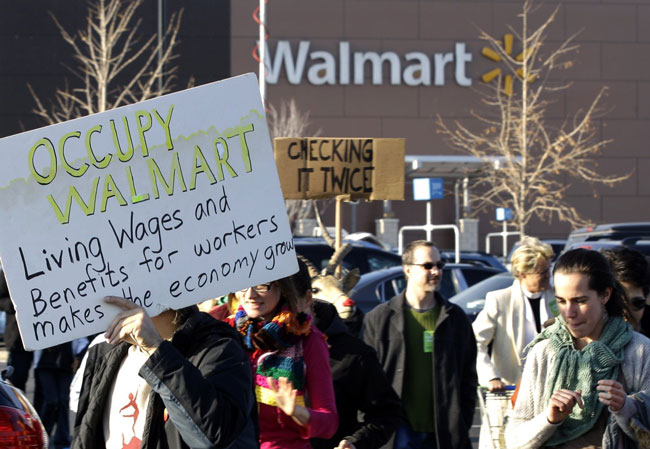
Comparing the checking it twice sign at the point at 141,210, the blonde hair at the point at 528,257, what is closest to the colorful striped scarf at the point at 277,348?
the checking it twice sign at the point at 141,210

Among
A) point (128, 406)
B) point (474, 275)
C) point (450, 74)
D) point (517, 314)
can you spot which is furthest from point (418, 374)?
point (450, 74)

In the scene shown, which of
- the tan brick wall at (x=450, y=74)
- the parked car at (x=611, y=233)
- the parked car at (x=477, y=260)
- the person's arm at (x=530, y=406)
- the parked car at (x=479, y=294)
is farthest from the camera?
the tan brick wall at (x=450, y=74)

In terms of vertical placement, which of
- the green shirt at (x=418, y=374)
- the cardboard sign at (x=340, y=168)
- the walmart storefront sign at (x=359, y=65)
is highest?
the walmart storefront sign at (x=359, y=65)

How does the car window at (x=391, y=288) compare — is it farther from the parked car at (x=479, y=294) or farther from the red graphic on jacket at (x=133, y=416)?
the red graphic on jacket at (x=133, y=416)

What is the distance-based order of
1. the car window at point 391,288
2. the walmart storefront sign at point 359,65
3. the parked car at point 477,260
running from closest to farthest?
1. the car window at point 391,288
2. the parked car at point 477,260
3. the walmart storefront sign at point 359,65

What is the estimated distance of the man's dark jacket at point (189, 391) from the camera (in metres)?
2.88

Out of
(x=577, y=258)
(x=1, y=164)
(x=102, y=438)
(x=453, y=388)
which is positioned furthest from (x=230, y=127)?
(x=453, y=388)

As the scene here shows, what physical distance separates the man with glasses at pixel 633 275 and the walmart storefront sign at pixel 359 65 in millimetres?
31399

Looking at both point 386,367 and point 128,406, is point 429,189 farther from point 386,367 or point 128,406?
point 128,406

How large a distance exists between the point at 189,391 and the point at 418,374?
3.26 meters

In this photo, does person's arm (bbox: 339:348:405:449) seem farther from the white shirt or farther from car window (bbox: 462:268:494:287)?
car window (bbox: 462:268:494:287)

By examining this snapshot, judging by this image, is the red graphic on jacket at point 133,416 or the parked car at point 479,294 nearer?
the red graphic on jacket at point 133,416

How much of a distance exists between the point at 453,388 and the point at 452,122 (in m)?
31.9

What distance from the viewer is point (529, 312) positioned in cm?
653
